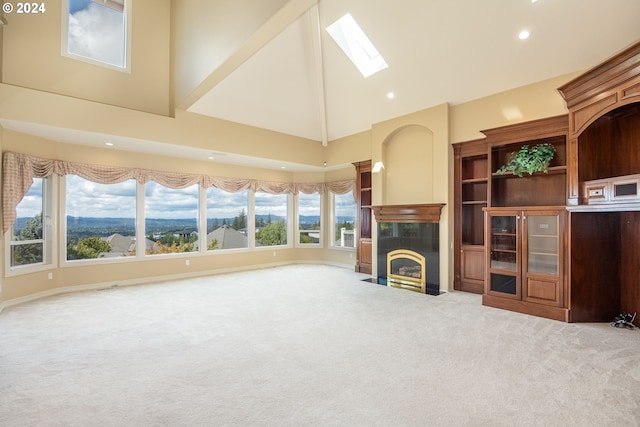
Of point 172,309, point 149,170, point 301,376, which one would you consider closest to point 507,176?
point 301,376

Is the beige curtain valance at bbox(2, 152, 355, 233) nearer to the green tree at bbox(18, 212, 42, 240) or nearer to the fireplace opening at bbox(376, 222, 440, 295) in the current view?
the green tree at bbox(18, 212, 42, 240)

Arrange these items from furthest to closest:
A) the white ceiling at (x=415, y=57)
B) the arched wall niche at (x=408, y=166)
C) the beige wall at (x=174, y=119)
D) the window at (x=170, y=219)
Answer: the window at (x=170, y=219) → the arched wall niche at (x=408, y=166) → the beige wall at (x=174, y=119) → the white ceiling at (x=415, y=57)

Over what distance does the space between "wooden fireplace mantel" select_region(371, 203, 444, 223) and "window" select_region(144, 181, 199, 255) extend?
4.26m

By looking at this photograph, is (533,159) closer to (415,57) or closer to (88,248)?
(415,57)

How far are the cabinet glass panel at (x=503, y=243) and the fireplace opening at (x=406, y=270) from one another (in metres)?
1.38

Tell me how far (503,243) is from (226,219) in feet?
19.8

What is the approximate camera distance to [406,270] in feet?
20.0

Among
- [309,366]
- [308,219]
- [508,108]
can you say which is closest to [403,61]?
[508,108]

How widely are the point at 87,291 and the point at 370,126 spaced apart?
6519 millimetres

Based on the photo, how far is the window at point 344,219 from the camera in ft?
26.7

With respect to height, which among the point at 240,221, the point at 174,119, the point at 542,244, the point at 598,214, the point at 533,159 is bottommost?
the point at 542,244

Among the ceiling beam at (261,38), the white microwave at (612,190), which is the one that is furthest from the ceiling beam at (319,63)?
the white microwave at (612,190)

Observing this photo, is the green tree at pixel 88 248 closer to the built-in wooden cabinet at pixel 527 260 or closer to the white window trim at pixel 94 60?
the white window trim at pixel 94 60

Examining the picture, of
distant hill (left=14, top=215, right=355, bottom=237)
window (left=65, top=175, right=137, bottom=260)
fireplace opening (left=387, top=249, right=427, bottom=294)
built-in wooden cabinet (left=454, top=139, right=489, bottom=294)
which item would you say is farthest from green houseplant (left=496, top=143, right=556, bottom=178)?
window (left=65, top=175, right=137, bottom=260)
